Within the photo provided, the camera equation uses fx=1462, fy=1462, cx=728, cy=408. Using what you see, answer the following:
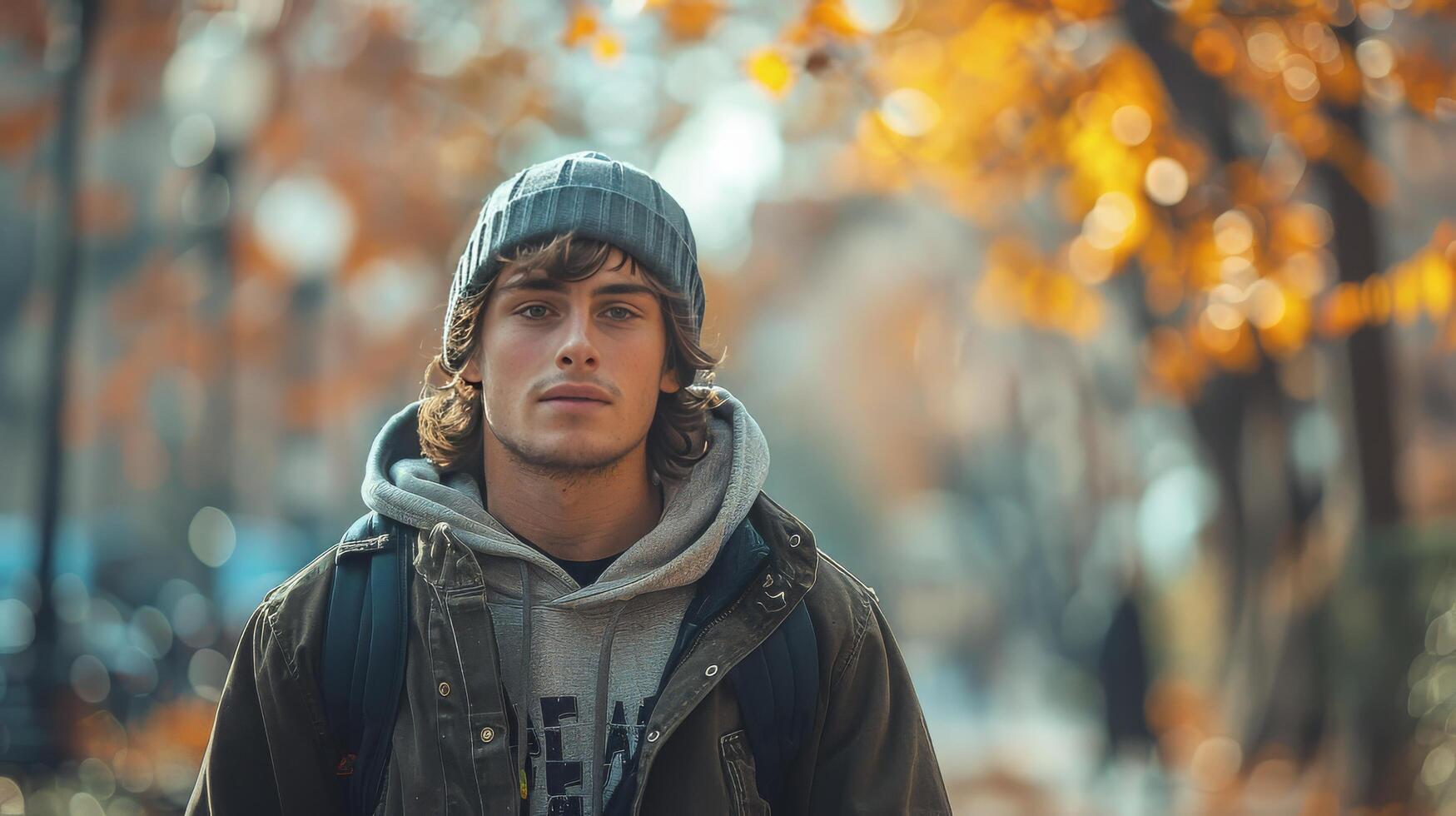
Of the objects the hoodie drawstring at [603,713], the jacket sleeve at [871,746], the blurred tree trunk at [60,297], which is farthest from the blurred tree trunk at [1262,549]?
the blurred tree trunk at [60,297]

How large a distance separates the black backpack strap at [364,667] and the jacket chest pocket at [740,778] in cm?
59

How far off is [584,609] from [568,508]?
24 centimetres

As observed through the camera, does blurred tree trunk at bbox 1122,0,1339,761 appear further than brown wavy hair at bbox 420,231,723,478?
Yes

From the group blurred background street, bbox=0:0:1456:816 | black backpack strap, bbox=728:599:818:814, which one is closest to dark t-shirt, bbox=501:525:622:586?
black backpack strap, bbox=728:599:818:814

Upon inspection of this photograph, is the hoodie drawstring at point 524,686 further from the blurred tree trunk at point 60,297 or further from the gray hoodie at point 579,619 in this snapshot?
the blurred tree trunk at point 60,297

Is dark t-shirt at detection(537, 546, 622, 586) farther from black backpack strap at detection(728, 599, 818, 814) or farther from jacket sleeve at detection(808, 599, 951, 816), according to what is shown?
jacket sleeve at detection(808, 599, 951, 816)

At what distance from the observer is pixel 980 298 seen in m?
16.2

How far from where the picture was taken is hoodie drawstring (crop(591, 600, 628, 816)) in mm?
2592

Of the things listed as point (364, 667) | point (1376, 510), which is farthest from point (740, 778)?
point (1376, 510)

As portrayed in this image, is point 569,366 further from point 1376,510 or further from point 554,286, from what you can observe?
point 1376,510

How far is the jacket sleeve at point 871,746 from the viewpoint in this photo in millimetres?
2660

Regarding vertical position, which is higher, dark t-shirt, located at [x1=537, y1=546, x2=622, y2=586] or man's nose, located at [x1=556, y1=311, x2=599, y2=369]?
man's nose, located at [x1=556, y1=311, x2=599, y2=369]

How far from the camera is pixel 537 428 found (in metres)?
2.79

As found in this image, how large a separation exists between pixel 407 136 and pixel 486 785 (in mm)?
11451
